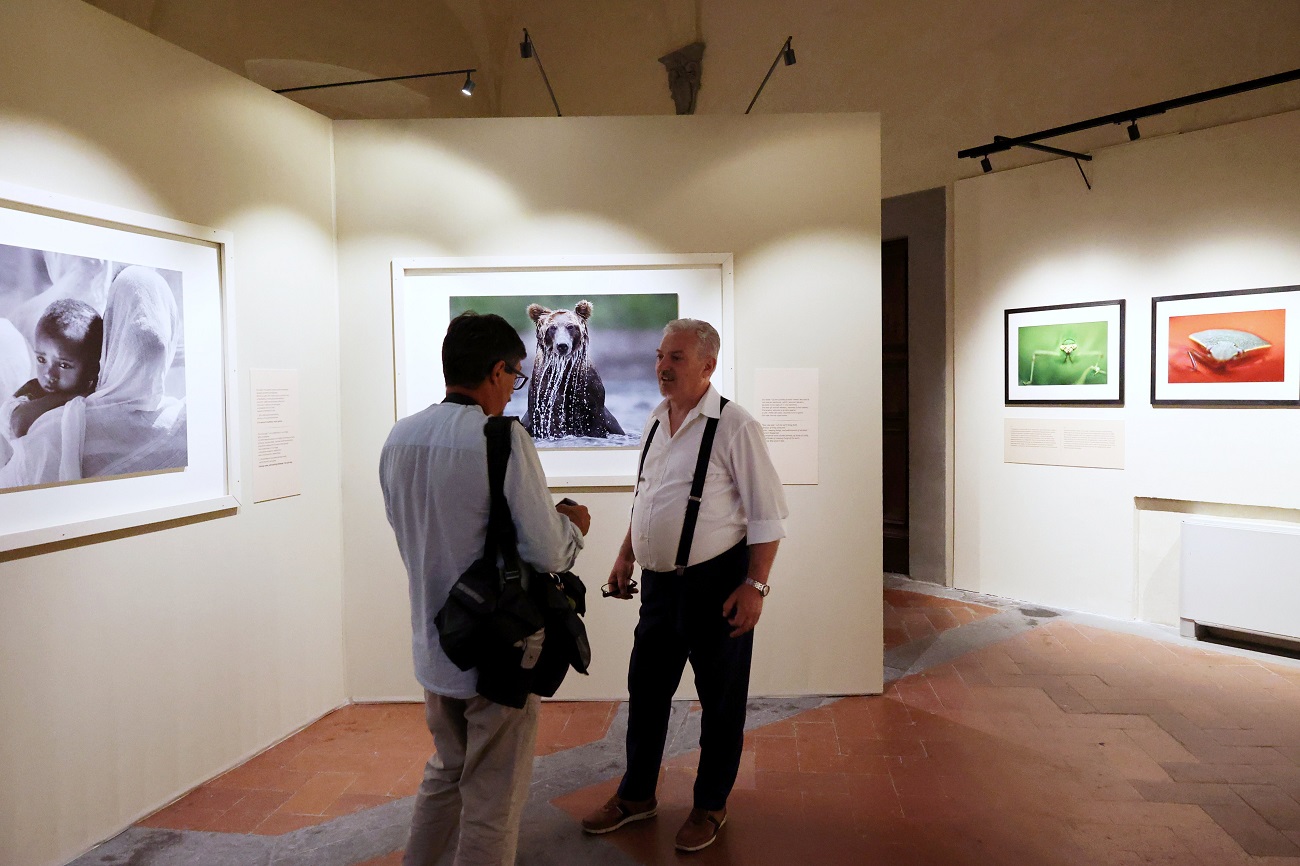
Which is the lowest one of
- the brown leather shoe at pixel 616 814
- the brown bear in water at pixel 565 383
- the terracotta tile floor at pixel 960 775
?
the terracotta tile floor at pixel 960 775

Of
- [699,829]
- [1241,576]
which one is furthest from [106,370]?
[1241,576]

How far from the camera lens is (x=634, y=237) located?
3994 millimetres

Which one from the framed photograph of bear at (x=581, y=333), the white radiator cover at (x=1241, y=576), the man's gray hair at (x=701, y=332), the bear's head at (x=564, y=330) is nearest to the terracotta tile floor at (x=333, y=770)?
the framed photograph of bear at (x=581, y=333)

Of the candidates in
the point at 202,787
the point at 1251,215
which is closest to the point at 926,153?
the point at 1251,215

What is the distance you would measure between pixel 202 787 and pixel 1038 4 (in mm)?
7340

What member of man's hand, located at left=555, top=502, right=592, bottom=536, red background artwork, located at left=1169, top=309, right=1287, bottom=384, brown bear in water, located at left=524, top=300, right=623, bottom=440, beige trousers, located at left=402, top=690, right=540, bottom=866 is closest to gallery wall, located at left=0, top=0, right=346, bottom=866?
brown bear in water, located at left=524, top=300, right=623, bottom=440

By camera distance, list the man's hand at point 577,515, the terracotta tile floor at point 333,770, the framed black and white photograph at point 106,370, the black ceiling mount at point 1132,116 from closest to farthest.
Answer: the man's hand at point 577,515 → the framed black and white photograph at point 106,370 → the terracotta tile floor at point 333,770 → the black ceiling mount at point 1132,116

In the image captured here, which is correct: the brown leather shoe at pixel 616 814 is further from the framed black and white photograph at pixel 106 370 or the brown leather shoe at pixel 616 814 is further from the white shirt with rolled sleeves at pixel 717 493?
the framed black and white photograph at pixel 106 370

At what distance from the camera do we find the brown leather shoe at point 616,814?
9.09 ft

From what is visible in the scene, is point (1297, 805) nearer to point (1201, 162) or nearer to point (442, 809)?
point (442, 809)

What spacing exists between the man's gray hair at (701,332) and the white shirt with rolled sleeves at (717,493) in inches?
5.8

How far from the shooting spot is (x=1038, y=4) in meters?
5.77

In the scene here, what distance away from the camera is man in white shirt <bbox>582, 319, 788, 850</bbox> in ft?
8.46

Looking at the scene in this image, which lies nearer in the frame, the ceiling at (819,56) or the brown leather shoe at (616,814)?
the brown leather shoe at (616,814)
